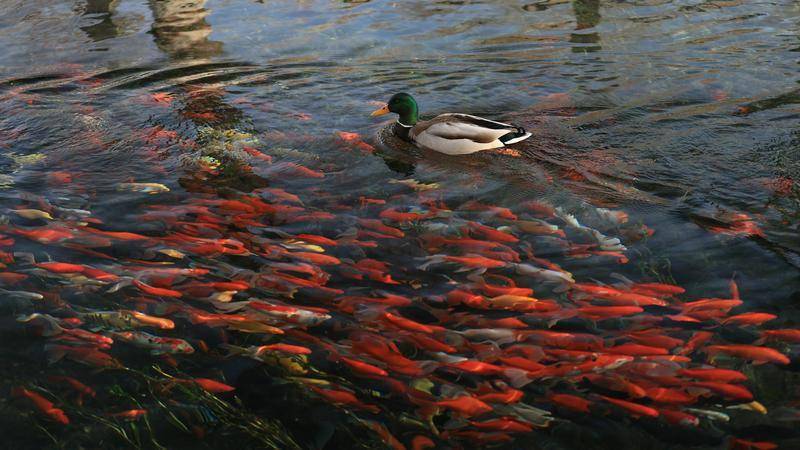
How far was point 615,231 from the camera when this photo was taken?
5.79 meters

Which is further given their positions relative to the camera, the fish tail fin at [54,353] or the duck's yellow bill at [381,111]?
the duck's yellow bill at [381,111]

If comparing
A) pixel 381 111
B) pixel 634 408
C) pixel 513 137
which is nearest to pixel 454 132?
pixel 513 137

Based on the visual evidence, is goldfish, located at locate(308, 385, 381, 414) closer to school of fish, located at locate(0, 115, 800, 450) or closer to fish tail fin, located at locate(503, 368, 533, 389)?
school of fish, located at locate(0, 115, 800, 450)

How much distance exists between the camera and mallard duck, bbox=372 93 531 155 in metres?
7.22

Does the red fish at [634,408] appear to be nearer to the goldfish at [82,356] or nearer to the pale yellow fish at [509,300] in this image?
the pale yellow fish at [509,300]

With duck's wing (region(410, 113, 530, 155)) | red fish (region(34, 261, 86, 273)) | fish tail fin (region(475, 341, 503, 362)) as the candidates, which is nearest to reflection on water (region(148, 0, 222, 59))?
duck's wing (region(410, 113, 530, 155))

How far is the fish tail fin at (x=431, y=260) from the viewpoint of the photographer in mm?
5359

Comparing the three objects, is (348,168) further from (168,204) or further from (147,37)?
(147,37)

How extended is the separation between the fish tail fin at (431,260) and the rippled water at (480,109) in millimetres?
1005

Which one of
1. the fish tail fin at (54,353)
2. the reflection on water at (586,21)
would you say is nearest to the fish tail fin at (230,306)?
the fish tail fin at (54,353)

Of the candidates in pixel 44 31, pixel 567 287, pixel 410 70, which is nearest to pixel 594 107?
pixel 410 70

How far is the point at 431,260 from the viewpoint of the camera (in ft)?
17.8

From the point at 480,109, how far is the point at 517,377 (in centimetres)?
474

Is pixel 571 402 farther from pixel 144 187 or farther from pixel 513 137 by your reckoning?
pixel 144 187
